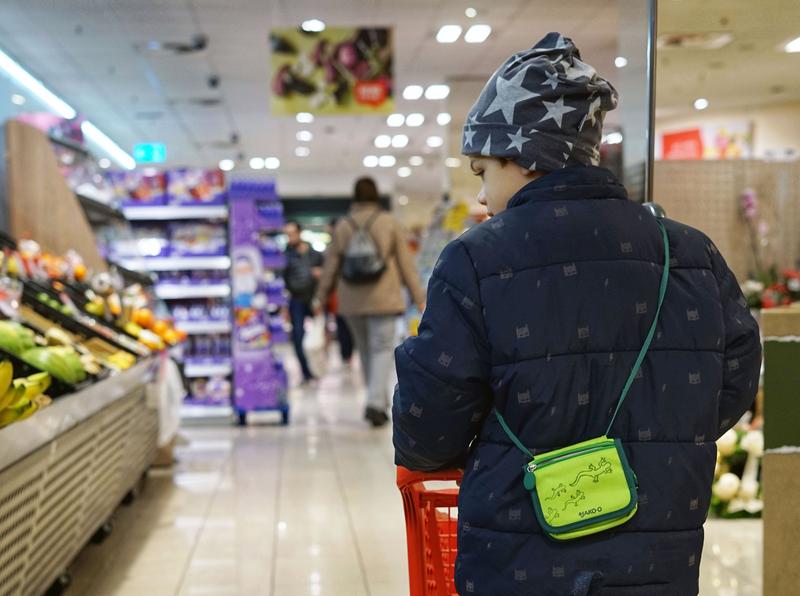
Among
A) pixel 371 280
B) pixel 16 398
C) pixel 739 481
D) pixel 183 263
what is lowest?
pixel 739 481

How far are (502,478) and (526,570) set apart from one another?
144mm

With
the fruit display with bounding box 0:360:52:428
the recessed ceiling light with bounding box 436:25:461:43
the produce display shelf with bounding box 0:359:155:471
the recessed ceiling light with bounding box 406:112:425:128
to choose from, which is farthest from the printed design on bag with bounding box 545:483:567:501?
the recessed ceiling light with bounding box 406:112:425:128

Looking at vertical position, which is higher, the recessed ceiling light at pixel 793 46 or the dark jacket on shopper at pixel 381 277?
the recessed ceiling light at pixel 793 46

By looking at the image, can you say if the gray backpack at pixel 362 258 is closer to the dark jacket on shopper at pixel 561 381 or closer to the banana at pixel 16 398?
the banana at pixel 16 398

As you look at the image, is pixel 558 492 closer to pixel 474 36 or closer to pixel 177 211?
pixel 177 211

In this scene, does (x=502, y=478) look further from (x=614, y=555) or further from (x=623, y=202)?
(x=623, y=202)

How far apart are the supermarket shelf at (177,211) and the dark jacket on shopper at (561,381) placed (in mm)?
6785

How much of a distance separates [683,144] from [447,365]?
1216 cm

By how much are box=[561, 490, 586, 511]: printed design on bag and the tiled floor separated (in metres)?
2.30

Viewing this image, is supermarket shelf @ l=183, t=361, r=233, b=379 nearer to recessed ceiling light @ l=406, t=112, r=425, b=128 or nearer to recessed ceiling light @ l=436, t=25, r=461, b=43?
recessed ceiling light @ l=436, t=25, r=461, b=43

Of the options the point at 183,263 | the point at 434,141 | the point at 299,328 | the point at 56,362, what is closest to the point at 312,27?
the point at 183,263

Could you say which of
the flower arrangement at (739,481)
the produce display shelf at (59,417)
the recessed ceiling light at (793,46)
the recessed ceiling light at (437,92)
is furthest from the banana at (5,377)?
the recessed ceiling light at (437,92)

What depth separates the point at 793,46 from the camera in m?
3.24

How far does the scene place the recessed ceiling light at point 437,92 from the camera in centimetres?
1284
